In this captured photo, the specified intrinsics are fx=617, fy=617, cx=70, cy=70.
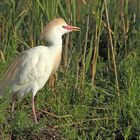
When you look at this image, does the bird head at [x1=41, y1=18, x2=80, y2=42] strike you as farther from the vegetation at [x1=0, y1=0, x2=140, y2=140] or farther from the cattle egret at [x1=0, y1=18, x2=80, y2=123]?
the vegetation at [x1=0, y1=0, x2=140, y2=140]

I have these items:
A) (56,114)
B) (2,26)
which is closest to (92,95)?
(56,114)

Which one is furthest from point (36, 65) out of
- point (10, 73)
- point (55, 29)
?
point (55, 29)

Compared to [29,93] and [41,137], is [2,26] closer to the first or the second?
[29,93]

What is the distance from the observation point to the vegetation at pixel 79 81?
467 cm

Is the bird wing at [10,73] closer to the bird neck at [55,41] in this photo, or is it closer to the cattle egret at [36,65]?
the cattle egret at [36,65]

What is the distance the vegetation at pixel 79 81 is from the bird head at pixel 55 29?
237 millimetres

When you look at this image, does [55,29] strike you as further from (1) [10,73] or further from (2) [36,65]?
(1) [10,73]

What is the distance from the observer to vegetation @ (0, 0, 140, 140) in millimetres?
4672

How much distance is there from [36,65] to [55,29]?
34 centimetres

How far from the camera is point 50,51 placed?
5117 mm

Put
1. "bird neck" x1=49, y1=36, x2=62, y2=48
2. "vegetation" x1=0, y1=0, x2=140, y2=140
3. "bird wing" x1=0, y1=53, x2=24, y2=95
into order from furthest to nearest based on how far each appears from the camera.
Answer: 1. "bird neck" x1=49, y1=36, x2=62, y2=48
2. "bird wing" x1=0, y1=53, x2=24, y2=95
3. "vegetation" x1=0, y1=0, x2=140, y2=140

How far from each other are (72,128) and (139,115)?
52cm

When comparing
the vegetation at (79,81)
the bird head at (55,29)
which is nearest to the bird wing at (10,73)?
the vegetation at (79,81)

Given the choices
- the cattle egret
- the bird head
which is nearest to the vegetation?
the cattle egret
